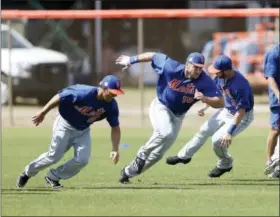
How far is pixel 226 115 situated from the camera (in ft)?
46.3

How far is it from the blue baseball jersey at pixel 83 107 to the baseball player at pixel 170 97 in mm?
891

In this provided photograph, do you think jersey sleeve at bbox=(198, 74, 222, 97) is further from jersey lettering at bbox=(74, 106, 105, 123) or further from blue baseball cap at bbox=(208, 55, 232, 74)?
jersey lettering at bbox=(74, 106, 105, 123)

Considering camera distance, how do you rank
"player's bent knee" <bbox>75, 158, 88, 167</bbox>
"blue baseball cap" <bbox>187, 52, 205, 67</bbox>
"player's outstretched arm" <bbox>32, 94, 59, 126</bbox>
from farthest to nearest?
"blue baseball cap" <bbox>187, 52, 205, 67</bbox>, "player's bent knee" <bbox>75, 158, 88, 167</bbox>, "player's outstretched arm" <bbox>32, 94, 59, 126</bbox>

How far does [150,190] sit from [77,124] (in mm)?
1161

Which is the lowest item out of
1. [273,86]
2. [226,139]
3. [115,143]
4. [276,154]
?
[276,154]

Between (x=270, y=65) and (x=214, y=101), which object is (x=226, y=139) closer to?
(x=214, y=101)

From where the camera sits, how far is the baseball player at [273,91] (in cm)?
1383

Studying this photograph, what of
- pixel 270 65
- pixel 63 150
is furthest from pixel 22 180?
pixel 270 65

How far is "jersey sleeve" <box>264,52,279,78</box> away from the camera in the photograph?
13.8 metres

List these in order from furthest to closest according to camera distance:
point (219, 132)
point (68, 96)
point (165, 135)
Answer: point (219, 132) < point (165, 135) < point (68, 96)

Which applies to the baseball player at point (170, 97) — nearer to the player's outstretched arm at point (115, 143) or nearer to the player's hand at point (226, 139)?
the player's hand at point (226, 139)

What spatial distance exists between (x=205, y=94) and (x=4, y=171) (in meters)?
3.27

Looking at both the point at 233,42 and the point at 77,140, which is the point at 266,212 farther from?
the point at 233,42

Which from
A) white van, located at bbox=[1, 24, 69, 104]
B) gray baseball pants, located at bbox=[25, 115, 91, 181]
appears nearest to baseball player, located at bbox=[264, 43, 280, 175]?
gray baseball pants, located at bbox=[25, 115, 91, 181]
